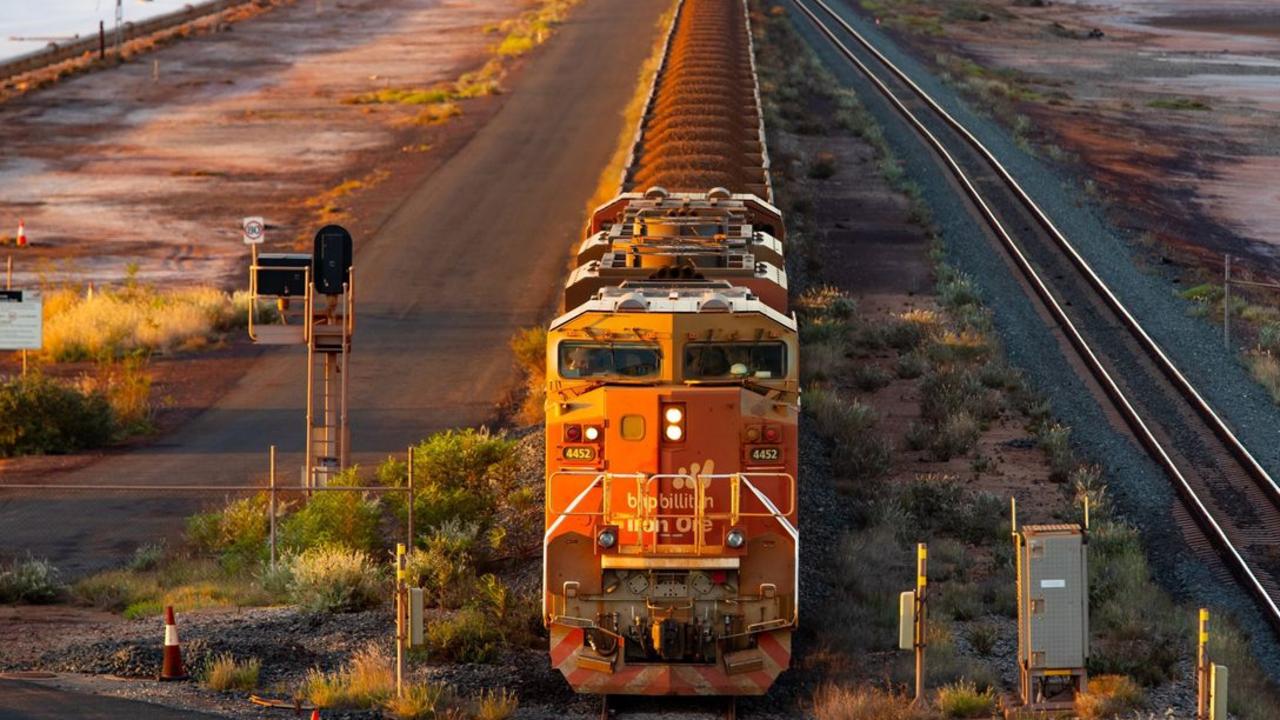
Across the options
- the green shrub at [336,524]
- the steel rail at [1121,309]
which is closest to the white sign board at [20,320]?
the green shrub at [336,524]

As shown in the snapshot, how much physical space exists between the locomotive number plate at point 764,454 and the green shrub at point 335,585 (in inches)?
220

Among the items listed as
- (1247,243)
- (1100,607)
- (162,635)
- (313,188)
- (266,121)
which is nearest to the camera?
(162,635)

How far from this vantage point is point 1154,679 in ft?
62.6

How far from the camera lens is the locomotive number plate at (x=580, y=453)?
18.5 m

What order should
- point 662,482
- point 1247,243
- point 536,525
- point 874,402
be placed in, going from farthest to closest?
point 1247,243 → point 874,402 → point 536,525 → point 662,482

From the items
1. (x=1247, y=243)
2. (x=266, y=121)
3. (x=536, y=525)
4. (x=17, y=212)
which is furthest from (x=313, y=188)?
(x=536, y=525)

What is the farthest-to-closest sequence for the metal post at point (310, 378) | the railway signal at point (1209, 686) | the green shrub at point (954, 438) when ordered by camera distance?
the green shrub at point (954, 438) → the metal post at point (310, 378) → the railway signal at point (1209, 686)

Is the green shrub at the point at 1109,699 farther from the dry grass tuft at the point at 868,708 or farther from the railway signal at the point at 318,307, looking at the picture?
the railway signal at the point at 318,307

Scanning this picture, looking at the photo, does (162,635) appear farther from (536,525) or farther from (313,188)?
(313,188)

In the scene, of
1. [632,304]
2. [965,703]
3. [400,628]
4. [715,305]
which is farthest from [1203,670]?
[400,628]

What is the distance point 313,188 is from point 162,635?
39709mm

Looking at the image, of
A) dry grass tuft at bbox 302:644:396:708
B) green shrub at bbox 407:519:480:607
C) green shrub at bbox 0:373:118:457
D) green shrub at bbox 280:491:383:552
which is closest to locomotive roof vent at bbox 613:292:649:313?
dry grass tuft at bbox 302:644:396:708

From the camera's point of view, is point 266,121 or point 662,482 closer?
point 662,482

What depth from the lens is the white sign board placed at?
96.3 ft
